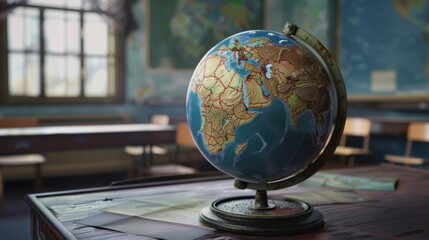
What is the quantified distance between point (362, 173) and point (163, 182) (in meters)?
0.95

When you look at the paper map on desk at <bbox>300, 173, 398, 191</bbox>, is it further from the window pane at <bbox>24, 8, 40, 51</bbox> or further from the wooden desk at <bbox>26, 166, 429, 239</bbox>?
the window pane at <bbox>24, 8, 40, 51</bbox>

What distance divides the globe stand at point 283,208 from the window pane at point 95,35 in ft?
18.6

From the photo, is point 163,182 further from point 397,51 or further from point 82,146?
point 397,51

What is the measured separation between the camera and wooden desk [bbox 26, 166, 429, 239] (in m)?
1.18

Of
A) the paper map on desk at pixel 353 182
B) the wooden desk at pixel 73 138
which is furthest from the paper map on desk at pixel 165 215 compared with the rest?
the wooden desk at pixel 73 138

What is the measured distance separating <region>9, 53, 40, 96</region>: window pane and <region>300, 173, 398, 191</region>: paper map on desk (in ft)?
17.1

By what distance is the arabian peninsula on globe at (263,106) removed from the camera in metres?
1.16

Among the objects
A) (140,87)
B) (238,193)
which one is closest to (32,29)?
(140,87)

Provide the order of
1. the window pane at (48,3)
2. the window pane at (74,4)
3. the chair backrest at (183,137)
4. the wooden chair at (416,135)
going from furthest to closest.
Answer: the window pane at (74,4), the window pane at (48,3), the wooden chair at (416,135), the chair backrest at (183,137)

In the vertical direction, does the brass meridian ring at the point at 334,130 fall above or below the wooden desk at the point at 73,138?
above

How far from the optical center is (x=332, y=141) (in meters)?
1.32

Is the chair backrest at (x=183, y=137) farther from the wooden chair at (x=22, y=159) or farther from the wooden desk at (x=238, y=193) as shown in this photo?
the wooden desk at (x=238, y=193)

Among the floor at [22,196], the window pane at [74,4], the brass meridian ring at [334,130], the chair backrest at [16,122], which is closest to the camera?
the brass meridian ring at [334,130]

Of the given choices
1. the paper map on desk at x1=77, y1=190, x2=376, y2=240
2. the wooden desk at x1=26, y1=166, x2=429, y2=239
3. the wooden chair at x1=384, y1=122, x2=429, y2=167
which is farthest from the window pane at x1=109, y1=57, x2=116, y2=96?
the paper map on desk at x1=77, y1=190, x2=376, y2=240
